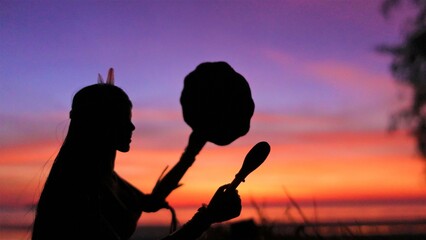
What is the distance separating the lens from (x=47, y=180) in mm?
3436

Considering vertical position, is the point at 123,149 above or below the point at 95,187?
above

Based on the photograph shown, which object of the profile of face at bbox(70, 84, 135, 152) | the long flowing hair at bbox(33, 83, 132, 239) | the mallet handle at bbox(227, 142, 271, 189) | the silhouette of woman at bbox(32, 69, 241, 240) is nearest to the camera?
the mallet handle at bbox(227, 142, 271, 189)

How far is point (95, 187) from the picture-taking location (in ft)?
10.8

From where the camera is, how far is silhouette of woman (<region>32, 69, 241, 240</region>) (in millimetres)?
3041

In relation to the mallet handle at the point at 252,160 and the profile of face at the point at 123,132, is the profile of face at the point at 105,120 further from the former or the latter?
the mallet handle at the point at 252,160

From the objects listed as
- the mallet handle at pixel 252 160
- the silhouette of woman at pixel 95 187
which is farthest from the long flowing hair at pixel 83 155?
the mallet handle at pixel 252 160

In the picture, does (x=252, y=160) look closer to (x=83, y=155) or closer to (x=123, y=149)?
(x=123, y=149)

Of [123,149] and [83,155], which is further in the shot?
[123,149]

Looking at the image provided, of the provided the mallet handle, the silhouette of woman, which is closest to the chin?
Answer: the silhouette of woman

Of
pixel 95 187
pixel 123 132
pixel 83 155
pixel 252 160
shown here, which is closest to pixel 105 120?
pixel 123 132

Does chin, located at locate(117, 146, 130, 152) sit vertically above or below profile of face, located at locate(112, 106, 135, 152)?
below

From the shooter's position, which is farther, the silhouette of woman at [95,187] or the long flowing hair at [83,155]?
the long flowing hair at [83,155]

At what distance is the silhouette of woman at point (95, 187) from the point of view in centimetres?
304

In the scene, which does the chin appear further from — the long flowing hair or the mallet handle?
the mallet handle
